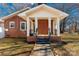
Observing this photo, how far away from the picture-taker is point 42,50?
6.68m

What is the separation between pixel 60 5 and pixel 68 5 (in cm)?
12

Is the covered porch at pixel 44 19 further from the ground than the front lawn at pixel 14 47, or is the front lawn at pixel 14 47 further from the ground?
the covered porch at pixel 44 19

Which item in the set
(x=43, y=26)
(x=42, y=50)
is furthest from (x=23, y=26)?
(x=42, y=50)

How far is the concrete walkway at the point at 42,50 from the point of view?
21.8 feet

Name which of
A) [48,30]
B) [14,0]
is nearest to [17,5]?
[14,0]

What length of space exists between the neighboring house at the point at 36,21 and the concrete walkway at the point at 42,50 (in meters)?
0.18

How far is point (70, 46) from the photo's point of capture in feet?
21.9

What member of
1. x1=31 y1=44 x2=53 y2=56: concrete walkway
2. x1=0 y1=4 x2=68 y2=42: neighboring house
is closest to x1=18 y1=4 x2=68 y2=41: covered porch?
x1=0 y1=4 x2=68 y2=42: neighboring house

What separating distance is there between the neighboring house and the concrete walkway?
0.58ft

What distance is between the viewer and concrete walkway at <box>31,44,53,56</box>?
6.64m

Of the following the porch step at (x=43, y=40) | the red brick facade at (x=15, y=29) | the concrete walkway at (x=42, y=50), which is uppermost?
the red brick facade at (x=15, y=29)

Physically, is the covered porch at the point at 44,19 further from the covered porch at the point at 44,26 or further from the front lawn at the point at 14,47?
the front lawn at the point at 14,47

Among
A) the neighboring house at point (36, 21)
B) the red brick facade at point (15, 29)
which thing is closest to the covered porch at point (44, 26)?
the neighboring house at point (36, 21)

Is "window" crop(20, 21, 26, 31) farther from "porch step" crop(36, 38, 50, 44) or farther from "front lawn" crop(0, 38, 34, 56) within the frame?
"porch step" crop(36, 38, 50, 44)
